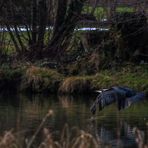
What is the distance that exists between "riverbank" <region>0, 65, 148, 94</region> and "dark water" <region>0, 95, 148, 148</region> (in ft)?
2.43

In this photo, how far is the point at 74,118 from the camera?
1517 centimetres

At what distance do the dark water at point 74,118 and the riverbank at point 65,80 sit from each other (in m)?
0.74

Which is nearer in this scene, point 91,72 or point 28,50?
point 91,72

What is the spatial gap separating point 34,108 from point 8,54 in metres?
7.17

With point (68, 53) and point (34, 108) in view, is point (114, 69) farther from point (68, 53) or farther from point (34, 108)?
point (34, 108)

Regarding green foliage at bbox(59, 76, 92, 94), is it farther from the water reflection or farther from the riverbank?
the water reflection

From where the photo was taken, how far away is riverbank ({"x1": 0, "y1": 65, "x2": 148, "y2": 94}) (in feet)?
66.9

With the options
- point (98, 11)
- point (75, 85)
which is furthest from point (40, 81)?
point (98, 11)

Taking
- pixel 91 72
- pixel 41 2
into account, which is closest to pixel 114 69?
pixel 91 72

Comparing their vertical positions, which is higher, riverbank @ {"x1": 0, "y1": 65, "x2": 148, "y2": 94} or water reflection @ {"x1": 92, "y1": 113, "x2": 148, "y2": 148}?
water reflection @ {"x1": 92, "y1": 113, "x2": 148, "y2": 148}

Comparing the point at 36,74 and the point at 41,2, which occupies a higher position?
the point at 41,2

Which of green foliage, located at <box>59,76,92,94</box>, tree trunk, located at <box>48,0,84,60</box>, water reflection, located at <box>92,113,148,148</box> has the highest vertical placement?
tree trunk, located at <box>48,0,84,60</box>

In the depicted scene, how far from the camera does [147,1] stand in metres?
20.4

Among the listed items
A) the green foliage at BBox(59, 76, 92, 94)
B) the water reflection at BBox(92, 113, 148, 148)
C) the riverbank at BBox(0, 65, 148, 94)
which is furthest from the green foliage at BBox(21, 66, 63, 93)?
the water reflection at BBox(92, 113, 148, 148)
